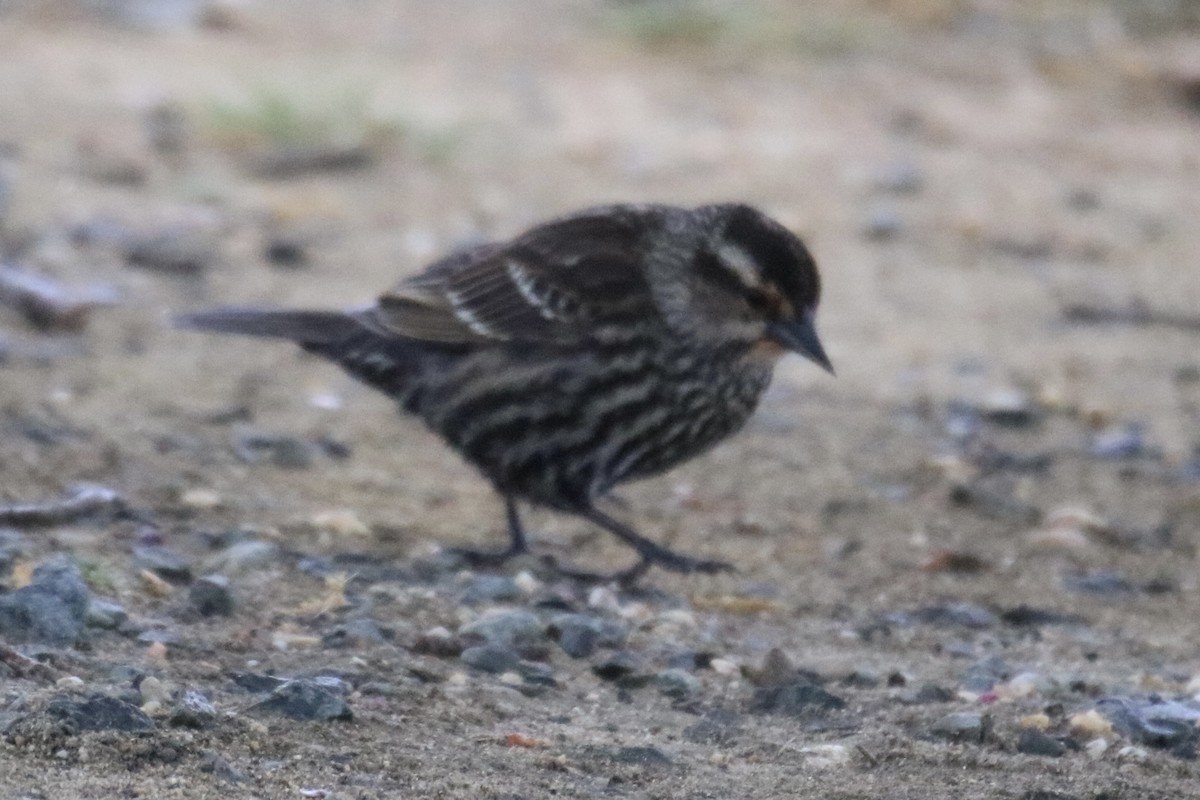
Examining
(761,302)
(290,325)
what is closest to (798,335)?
(761,302)

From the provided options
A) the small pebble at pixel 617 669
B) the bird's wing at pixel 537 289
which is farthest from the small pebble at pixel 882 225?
the small pebble at pixel 617 669

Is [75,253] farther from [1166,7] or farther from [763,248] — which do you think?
[1166,7]

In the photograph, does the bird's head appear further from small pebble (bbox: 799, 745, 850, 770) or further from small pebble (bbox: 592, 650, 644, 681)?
small pebble (bbox: 799, 745, 850, 770)

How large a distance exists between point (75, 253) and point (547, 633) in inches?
154

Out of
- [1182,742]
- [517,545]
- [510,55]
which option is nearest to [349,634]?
[517,545]

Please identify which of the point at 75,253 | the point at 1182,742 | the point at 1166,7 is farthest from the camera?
the point at 1166,7

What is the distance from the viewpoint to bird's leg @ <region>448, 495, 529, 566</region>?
5559mm

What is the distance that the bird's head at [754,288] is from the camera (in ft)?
18.6

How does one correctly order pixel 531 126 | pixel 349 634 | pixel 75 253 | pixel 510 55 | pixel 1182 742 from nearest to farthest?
pixel 1182 742
pixel 349 634
pixel 75 253
pixel 531 126
pixel 510 55

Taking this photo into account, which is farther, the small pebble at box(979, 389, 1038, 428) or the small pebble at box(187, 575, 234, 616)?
the small pebble at box(979, 389, 1038, 428)

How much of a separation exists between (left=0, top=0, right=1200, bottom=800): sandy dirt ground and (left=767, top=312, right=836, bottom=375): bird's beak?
0.56 m

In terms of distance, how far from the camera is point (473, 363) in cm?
593

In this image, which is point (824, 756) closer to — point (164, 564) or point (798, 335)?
point (164, 564)

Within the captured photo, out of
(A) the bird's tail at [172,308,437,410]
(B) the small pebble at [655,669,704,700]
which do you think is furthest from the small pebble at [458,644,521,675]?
(A) the bird's tail at [172,308,437,410]
